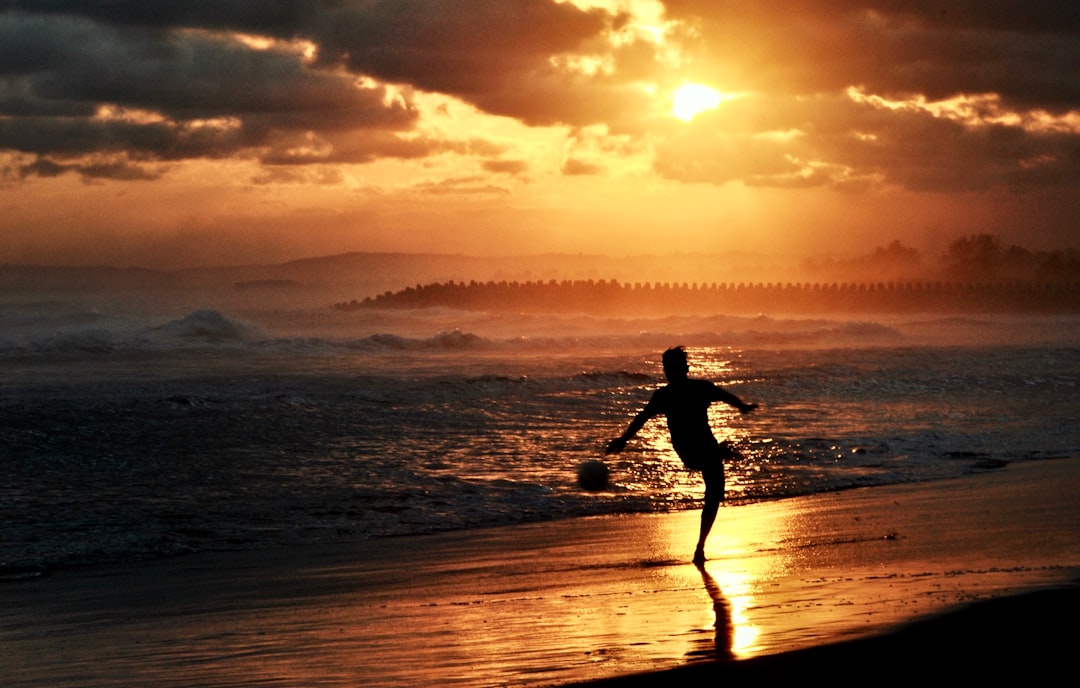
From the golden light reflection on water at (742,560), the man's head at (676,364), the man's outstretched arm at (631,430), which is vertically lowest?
the golden light reflection on water at (742,560)

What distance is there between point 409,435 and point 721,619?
11196 millimetres

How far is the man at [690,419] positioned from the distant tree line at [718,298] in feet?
271

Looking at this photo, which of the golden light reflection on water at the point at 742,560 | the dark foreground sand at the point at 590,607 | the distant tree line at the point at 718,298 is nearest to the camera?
the dark foreground sand at the point at 590,607

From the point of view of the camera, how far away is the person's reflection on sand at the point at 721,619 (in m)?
5.53

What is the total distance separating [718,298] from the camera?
9469 centimetres

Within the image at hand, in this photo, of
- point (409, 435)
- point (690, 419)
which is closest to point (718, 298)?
point (409, 435)

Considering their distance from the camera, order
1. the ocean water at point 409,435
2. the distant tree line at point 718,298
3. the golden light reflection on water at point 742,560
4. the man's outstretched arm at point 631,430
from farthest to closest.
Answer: the distant tree line at point 718,298, the ocean water at point 409,435, the man's outstretched arm at point 631,430, the golden light reflection on water at point 742,560

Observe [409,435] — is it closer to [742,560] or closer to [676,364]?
[676,364]

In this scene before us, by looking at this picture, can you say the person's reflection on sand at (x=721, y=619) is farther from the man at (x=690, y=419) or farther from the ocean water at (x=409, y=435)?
the ocean water at (x=409, y=435)

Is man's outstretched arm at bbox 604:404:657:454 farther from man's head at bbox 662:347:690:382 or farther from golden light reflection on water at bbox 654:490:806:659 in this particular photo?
golden light reflection on water at bbox 654:490:806:659

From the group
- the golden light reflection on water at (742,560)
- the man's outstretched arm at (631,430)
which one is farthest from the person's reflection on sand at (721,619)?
the man's outstretched arm at (631,430)

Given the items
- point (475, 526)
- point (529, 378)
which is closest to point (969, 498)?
point (475, 526)

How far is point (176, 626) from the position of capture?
7.01 metres

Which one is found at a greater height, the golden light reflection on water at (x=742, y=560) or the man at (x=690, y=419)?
the man at (x=690, y=419)
